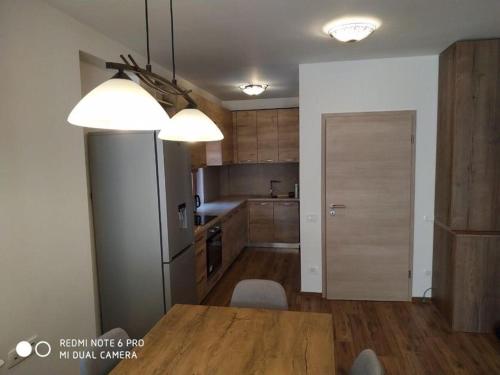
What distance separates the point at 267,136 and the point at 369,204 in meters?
2.62

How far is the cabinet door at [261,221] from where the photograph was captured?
5.89 meters

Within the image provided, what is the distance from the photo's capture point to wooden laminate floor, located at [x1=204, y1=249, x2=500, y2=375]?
2648 mm

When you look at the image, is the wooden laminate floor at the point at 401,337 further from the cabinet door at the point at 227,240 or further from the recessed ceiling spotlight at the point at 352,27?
the recessed ceiling spotlight at the point at 352,27

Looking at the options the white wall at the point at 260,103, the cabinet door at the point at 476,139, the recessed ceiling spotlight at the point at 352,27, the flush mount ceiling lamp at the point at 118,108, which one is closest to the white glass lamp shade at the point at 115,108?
the flush mount ceiling lamp at the point at 118,108

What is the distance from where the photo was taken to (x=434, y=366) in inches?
103

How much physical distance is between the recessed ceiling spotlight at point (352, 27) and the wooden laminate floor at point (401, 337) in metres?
2.56

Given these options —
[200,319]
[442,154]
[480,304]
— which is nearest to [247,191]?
[442,154]

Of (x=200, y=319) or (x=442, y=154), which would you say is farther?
(x=442, y=154)

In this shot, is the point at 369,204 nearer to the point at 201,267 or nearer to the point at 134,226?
the point at 201,267

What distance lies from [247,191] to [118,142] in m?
3.93

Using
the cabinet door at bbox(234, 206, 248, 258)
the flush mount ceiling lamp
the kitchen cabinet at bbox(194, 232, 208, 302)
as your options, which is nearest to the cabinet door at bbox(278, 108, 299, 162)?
the cabinet door at bbox(234, 206, 248, 258)

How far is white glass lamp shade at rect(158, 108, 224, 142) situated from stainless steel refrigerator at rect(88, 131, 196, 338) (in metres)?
1.23

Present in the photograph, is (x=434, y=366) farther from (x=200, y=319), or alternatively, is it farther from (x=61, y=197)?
(x=61, y=197)

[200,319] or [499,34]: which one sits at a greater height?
[499,34]
